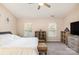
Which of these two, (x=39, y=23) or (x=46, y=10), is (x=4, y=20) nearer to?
(x=39, y=23)

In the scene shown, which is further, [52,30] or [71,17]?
[71,17]

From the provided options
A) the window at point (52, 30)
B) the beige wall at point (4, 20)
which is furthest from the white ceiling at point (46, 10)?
the beige wall at point (4, 20)

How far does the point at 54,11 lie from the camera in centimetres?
453

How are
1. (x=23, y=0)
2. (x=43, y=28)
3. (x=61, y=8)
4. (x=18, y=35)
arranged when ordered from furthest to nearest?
(x=43, y=28), (x=61, y=8), (x=18, y=35), (x=23, y=0)

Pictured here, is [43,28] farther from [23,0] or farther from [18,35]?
[23,0]

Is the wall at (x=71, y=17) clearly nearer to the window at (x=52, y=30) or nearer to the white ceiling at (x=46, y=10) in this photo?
the white ceiling at (x=46, y=10)

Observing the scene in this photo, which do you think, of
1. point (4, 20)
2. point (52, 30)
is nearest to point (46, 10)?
point (52, 30)

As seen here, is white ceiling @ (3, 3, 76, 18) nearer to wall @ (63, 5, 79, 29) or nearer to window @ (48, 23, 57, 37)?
wall @ (63, 5, 79, 29)

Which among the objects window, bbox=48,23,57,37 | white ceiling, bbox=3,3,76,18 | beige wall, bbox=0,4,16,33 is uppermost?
white ceiling, bbox=3,3,76,18

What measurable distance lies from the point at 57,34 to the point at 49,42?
1.25 ft

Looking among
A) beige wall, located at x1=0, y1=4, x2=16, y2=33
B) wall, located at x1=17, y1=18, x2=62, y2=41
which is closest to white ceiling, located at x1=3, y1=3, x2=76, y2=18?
wall, located at x1=17, y1=18, x2=62, y2=41

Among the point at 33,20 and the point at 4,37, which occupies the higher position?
the point at 33,20
